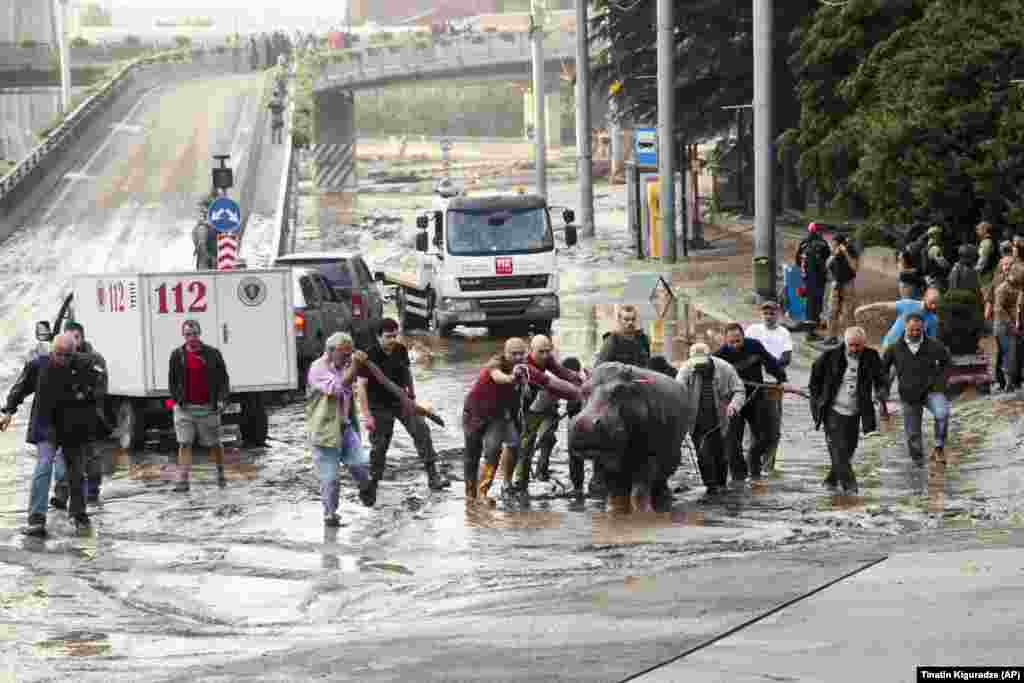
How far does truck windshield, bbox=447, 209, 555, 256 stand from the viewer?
36375mm

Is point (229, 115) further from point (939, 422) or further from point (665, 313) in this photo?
point (939, 422)

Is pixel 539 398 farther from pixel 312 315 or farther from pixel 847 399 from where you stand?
pixel 312 315

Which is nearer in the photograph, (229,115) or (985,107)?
(985,107)

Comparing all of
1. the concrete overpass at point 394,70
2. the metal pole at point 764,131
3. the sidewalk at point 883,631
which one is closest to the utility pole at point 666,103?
the metal pole at point 764,131

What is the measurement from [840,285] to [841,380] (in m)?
12.1

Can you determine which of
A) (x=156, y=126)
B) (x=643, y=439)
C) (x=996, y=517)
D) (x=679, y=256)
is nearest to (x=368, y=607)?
(x=643, y=439)

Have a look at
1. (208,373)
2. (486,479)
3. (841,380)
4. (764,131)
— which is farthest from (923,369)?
(764,131)

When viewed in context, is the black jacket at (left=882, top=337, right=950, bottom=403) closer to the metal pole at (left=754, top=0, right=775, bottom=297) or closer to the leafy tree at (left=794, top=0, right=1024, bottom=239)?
the leafy tree at (left=794, top=0, right=1024, bottom=239)

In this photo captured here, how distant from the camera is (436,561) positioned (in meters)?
16.3

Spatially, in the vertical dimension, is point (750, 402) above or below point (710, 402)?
below

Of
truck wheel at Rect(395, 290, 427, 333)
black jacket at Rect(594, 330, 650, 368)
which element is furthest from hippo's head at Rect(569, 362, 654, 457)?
truck wheel at Rect(395, 290, 427, 333)

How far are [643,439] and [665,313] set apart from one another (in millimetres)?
19885

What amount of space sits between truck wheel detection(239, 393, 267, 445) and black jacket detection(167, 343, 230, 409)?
11.2ft

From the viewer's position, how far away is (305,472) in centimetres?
2188
